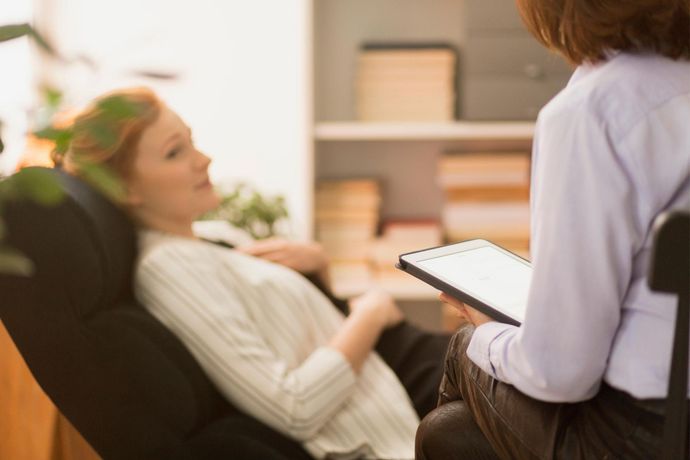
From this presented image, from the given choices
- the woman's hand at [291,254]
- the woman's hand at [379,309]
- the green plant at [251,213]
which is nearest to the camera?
the woman's hand at [379,309]

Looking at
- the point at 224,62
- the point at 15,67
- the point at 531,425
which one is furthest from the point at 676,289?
the point at 15,67

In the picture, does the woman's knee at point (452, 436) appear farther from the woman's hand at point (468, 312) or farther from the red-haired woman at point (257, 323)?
the red-haired woman at point (257, 323)

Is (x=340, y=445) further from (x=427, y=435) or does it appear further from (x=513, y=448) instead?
(x=513, y=448)

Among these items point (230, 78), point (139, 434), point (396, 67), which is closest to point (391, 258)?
point (396, 67)

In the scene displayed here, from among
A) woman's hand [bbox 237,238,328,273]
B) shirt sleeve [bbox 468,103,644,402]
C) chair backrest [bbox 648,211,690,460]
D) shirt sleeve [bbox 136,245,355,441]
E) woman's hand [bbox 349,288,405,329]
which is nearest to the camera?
chair backrest [bbox 648,211,690,460]

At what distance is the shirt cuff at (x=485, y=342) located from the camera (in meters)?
1.20

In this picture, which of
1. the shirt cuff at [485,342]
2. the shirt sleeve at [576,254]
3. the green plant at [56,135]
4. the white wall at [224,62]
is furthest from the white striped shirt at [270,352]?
the white wall at [224,62]

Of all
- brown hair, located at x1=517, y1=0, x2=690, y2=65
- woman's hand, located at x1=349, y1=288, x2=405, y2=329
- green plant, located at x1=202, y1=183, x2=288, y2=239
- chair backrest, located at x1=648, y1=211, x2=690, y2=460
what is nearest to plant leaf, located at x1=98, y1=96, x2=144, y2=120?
chair backrest, located at x1=648, y1=211, x2=690, y2=460

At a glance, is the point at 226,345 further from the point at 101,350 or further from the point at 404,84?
the point at 404,84

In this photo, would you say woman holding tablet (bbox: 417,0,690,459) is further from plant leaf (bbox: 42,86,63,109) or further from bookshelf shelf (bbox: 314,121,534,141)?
bookshelf shelf (bbox: 314,121,534,141)

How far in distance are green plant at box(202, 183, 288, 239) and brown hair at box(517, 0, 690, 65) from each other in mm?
1693

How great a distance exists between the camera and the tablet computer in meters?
1.26

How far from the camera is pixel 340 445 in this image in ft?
5.41

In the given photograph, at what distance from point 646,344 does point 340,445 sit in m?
0.71
